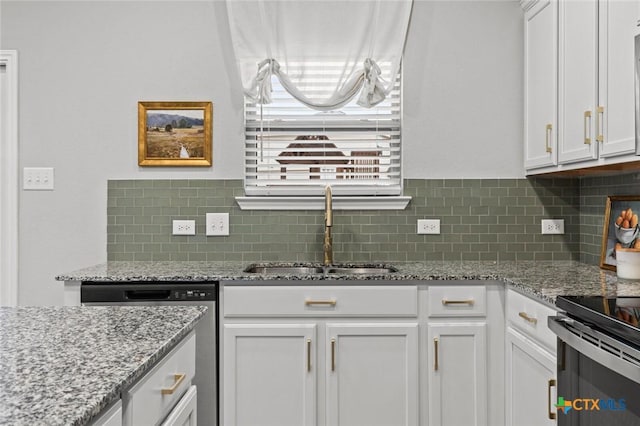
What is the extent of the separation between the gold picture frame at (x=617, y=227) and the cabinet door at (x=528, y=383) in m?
0.69

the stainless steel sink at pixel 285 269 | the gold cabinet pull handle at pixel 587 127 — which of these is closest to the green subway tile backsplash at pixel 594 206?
the gold cabinet pull handle at pixel 587 127

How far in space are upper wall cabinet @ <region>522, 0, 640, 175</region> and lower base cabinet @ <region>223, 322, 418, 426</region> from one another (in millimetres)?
1083

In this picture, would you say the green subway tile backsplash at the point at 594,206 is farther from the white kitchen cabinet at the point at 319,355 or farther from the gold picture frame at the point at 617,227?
the white kitchen cabinet at the point at 319,355

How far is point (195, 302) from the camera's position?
95.1 inches

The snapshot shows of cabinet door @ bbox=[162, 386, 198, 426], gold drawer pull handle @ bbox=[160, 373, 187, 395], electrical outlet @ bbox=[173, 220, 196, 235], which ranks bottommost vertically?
cabinet door @ bbox=[162, 386, 198, 426]

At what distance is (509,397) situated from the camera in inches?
93.4

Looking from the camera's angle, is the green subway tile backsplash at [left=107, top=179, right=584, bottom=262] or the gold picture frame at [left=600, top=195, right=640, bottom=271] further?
the green subway tile backsplash at [left=107, top=179, right=584, bottom=262]

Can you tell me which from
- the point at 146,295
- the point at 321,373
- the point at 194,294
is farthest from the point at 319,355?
the point at 146,295

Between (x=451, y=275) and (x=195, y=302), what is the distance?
Answer: 1.17 meters

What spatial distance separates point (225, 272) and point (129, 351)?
4.76ft

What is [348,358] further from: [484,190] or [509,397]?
[484,190]

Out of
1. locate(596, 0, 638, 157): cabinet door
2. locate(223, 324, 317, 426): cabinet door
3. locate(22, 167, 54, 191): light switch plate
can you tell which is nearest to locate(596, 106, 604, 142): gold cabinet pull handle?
locate(596, 0, 638, 157): cabinet door

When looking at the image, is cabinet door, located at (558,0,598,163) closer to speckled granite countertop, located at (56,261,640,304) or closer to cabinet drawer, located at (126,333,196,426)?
speckled granite countertop, located at (56,261,640,304)

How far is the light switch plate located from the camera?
306 cm
